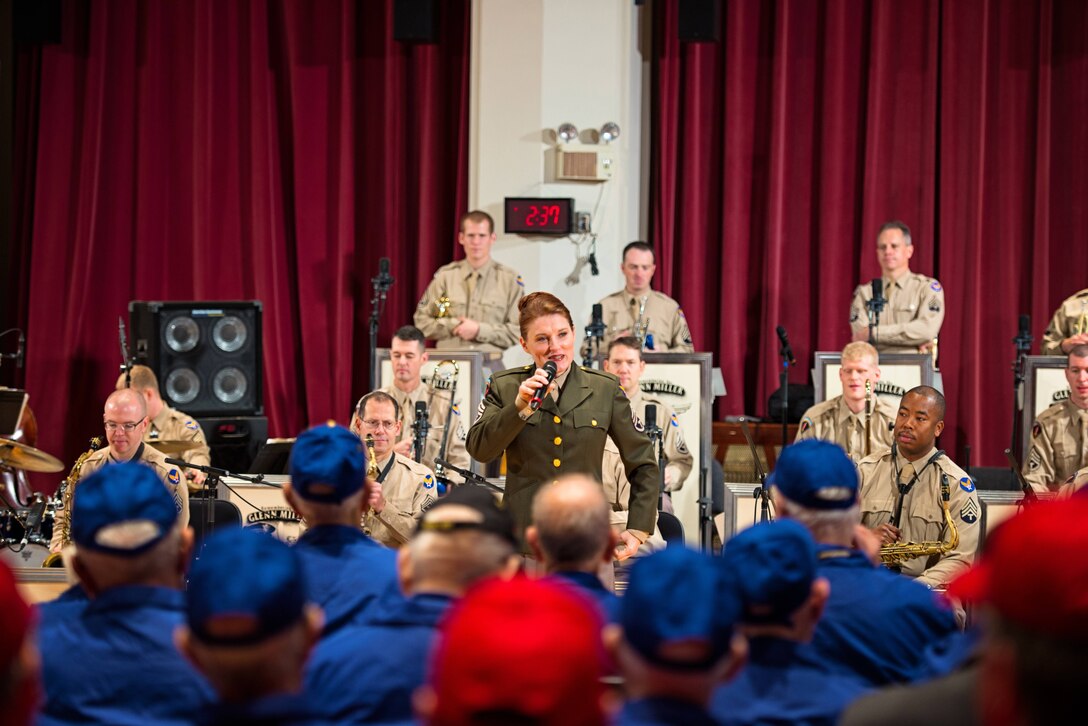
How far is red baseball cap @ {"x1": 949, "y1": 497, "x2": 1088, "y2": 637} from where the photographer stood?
4.87ft

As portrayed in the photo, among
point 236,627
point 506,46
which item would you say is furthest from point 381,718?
point 506,46

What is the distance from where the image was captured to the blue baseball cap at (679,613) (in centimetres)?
189

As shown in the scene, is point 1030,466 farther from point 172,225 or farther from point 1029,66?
point 172,225

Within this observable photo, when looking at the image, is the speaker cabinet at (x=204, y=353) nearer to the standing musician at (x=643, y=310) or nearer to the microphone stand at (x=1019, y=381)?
the standing musician at (x=643, y=310)

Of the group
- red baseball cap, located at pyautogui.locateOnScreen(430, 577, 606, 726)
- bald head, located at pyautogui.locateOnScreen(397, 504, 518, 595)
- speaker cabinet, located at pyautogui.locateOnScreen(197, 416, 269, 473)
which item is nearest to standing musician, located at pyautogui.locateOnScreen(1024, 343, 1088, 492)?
speaker cabinet, located at pyautogui.locateOnScreen(197, 416, 269, 473)

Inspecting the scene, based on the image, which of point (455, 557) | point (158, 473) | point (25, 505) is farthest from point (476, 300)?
point (455, 557)

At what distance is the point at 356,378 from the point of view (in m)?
10.6

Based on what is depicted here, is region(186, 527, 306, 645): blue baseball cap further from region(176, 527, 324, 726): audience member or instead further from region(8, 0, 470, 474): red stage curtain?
region(8, 0, 470, 474): red stage curtain

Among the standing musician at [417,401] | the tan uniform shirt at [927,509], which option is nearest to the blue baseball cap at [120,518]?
the tan uniform shirt at [927,509]

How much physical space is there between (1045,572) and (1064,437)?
20.6ft

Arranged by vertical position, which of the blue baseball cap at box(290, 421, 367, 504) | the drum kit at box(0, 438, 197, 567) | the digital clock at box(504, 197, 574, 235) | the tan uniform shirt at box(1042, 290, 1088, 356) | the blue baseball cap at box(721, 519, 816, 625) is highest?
the digital clock at box(504, 197, 574, 235)

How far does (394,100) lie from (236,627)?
8.70 m

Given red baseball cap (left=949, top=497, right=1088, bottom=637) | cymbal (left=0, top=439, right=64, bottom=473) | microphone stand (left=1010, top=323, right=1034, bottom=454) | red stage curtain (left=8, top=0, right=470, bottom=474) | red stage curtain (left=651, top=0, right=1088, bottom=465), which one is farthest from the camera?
red stage curtain (left=8, top=0, right=470, bottom=474)

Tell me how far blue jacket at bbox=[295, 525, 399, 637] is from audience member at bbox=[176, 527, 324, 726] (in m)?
0.88
